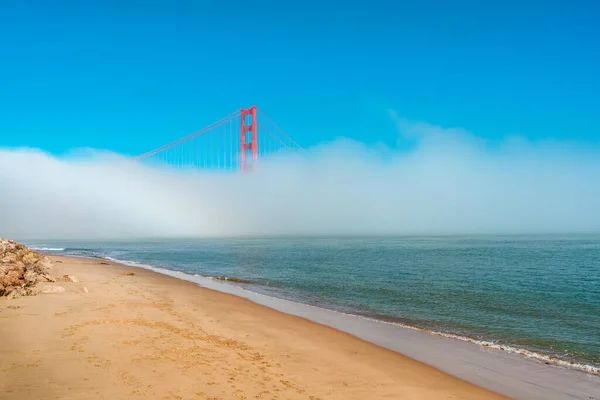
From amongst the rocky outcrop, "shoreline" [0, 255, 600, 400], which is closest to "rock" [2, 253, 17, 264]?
the rocky outcrop

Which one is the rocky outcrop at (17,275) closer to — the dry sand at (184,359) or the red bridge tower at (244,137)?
the dry sand at (184,359)

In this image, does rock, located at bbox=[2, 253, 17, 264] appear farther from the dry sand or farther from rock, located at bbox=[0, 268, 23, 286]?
the dry sand

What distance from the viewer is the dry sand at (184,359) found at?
5594mm

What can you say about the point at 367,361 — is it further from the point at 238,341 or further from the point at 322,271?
the point at 322,271

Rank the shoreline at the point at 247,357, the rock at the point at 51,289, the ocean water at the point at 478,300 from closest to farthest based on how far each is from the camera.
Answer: the shoreline at the point at 247,357, the ocean water at the point at 478,300, the rock at the point at 51,289

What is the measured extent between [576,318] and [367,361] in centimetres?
1006

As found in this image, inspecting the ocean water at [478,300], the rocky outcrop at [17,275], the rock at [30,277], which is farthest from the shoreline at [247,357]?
the rock at [30,277]

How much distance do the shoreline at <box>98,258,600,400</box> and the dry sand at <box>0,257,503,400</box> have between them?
1.86ft

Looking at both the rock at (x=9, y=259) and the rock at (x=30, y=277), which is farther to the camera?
the rock at (x=9, y=259)

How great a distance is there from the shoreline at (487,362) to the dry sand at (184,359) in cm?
57

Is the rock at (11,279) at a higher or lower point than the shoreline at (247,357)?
higher

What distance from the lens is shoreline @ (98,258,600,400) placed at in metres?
7.17

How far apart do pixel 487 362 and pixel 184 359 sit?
6561 millimetres

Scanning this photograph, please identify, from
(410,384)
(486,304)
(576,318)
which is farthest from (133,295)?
(576,318)
